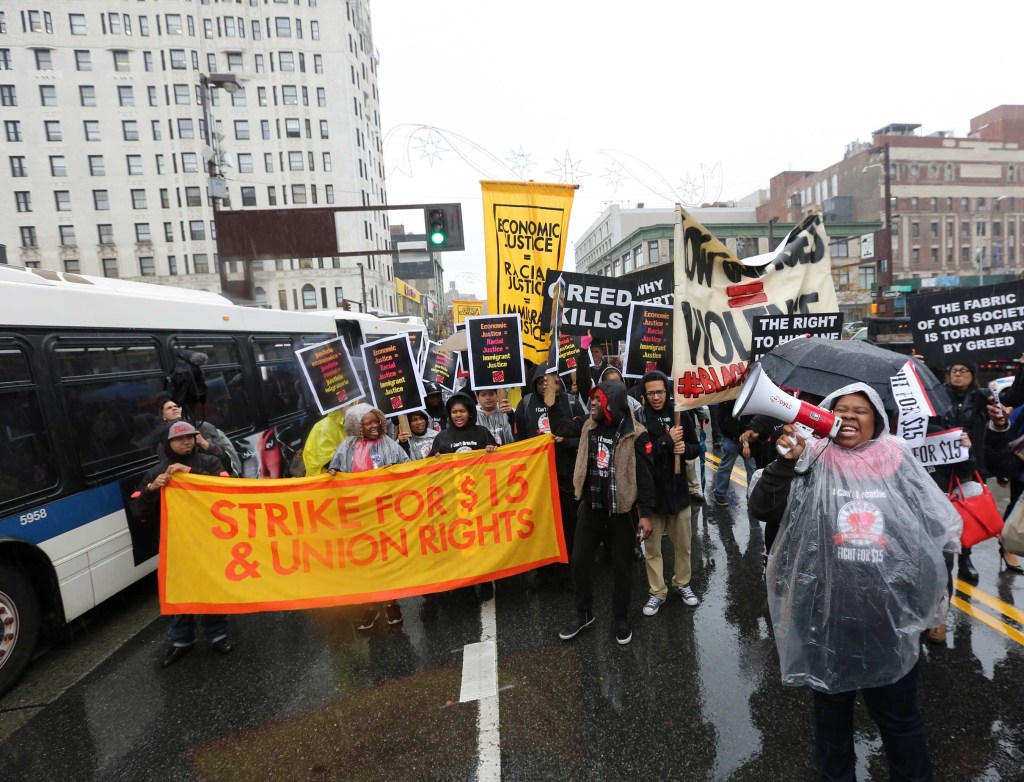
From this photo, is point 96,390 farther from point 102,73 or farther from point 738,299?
point 102,73

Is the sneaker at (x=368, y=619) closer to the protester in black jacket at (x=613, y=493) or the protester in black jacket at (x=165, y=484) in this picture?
the protester in black jacket at (x=165, y=484)

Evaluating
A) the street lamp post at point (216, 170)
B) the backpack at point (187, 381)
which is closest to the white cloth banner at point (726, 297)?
the backpack at point (187, 381)

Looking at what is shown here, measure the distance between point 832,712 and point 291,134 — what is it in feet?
201

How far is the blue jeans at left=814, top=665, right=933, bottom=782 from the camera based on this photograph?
7.38 feet

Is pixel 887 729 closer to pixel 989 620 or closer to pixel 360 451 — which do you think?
pixel 989 620

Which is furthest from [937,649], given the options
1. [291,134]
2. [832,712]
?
[291,134]

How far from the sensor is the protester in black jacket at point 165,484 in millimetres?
4199

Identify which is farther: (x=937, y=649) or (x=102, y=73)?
(x=102, y=73)

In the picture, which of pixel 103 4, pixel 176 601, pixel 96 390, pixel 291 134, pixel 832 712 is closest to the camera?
pixel 832 712

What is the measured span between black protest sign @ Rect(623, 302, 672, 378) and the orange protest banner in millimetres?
1904

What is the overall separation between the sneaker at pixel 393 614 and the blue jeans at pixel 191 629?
4.16 feet

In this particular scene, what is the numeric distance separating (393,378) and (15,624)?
11.6ft

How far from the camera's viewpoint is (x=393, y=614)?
14.7ft

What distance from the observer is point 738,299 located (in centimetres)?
498
